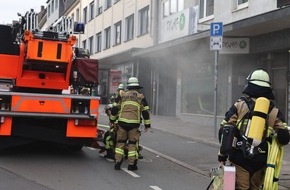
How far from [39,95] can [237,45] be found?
27.3ft

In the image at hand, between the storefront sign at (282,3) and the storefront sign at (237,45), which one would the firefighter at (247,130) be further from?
the storefront sign at (237,45)

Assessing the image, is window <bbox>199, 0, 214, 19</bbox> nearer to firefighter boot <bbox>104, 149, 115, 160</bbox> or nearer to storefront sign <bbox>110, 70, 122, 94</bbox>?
storefront sign <bbox>110, 70, 122, 94</bbox>

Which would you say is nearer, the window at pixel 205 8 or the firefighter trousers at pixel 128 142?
the firefighter trousers at pixel 128 142

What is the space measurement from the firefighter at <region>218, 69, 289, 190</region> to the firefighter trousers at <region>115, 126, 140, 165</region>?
4.06 meters

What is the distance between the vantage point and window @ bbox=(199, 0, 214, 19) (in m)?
18.5

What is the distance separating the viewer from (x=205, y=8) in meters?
18.8

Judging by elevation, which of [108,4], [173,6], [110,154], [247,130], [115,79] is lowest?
[110,154]

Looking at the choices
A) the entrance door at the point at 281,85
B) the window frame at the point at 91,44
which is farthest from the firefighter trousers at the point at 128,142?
the window frame at the point at 91,44

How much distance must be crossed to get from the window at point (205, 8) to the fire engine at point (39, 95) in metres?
9.50

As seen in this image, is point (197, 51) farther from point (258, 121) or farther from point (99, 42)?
point (99, 42)

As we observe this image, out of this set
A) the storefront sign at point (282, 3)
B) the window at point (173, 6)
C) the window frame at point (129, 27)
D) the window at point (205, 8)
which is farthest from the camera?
the window frame at point (129, 27)

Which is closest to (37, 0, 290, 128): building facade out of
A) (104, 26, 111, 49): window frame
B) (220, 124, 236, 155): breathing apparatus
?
(104, 26, 111, 49): window frame

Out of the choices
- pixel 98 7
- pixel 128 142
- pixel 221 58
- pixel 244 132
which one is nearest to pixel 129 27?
pixel 98 7

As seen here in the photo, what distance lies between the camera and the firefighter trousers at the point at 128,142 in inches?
346
